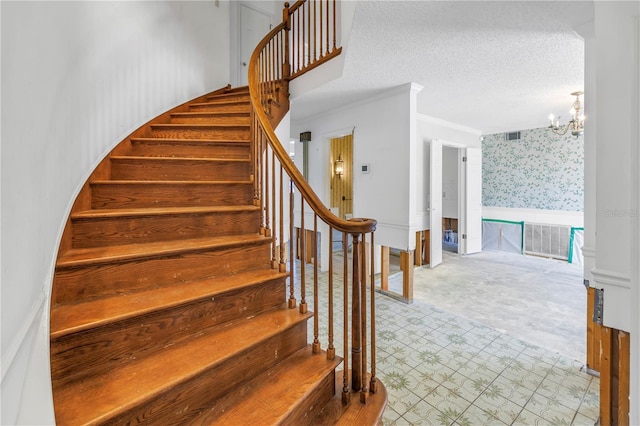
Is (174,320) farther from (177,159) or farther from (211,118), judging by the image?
(211,118)

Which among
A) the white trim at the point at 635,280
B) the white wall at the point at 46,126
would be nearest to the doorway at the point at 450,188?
the white wall at the point at 46,126

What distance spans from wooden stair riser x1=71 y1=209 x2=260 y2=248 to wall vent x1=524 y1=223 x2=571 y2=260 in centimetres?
624

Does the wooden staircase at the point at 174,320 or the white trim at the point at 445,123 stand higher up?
the white trim at the point at 445,123

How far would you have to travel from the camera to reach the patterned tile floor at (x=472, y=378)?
5.87ft

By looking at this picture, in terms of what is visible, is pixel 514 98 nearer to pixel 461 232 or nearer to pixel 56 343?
pixel 461 232

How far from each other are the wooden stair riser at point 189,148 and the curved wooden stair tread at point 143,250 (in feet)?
3.40

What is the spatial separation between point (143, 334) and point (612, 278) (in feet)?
5.73

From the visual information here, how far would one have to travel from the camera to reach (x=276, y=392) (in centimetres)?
127

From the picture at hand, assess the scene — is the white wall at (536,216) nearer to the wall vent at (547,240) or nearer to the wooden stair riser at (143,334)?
Answer: the wall vent at (547,240)

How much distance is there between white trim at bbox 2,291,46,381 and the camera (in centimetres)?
54

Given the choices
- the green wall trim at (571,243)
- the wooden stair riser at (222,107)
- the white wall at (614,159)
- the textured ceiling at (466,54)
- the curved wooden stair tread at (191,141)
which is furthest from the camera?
the green wall trim at (571,243)

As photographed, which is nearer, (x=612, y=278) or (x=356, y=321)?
(x=612, y=278)

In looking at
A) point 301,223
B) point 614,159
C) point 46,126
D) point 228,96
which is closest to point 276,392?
point 301,223

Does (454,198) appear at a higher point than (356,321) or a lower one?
higher
